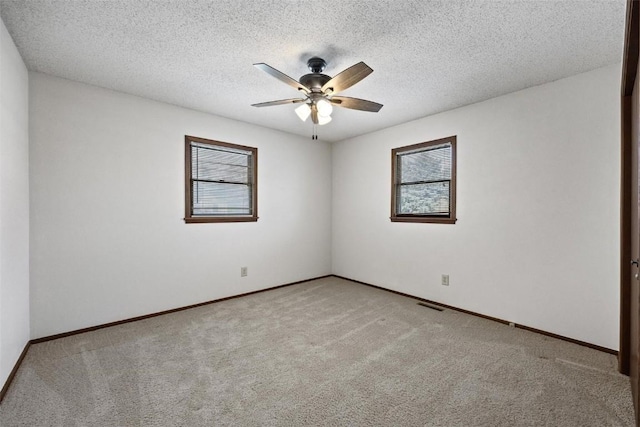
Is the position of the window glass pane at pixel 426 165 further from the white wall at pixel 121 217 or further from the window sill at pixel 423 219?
the white wall at pixel 121 217

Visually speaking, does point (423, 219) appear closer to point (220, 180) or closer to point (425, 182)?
point (425, 182)

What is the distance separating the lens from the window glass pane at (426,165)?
12.8 feet

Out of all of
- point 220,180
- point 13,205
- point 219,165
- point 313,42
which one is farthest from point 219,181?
point 313,42

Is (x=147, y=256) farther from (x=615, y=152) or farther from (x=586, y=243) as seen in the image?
(x=615, y=152)

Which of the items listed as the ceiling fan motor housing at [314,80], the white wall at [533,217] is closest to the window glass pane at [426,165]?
the white wall at [533,217]

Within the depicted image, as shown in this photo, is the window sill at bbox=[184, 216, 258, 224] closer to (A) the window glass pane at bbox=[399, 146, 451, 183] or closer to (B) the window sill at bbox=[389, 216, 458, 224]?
(B) the window sill at bbox=[389, 216, 458, 224]

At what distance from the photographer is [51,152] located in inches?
111

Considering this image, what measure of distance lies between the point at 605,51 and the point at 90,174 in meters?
4.76

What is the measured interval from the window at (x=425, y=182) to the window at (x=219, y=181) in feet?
6.99

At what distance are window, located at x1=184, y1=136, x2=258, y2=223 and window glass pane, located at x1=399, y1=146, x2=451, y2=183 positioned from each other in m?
2.21

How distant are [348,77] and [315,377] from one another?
7.43 feet

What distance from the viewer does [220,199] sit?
4.10 m

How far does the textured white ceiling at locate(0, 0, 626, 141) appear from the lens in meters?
1.91

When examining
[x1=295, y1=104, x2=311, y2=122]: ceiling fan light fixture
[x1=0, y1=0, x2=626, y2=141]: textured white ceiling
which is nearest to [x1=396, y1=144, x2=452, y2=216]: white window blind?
[x1=0, y1=0, x2=626, y2=141]: textured white ceiling
